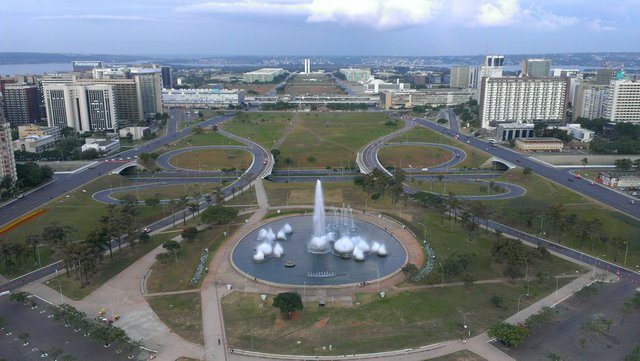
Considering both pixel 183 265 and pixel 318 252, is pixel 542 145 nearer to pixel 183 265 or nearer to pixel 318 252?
pixel 318 252

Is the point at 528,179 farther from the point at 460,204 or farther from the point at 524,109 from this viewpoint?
the point at 524,109

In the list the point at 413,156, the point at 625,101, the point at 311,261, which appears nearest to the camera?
the point at 311,261

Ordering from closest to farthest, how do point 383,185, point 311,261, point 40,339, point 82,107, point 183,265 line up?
point 40,339, point 183,265, point 311,261, point 383,185, point 82,107

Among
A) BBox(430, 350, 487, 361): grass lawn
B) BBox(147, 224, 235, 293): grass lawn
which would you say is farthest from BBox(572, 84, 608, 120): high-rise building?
Result: BBox(430, 350, 487, 361): grass lawn

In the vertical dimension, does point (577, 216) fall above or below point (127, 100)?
below

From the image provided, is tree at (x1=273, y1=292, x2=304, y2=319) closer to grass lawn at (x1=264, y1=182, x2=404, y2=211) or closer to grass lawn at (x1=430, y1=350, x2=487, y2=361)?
grass lawn at (x1=430, y1=350, x2=487, y2=361)

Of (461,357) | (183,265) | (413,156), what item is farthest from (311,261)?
(413,156)
